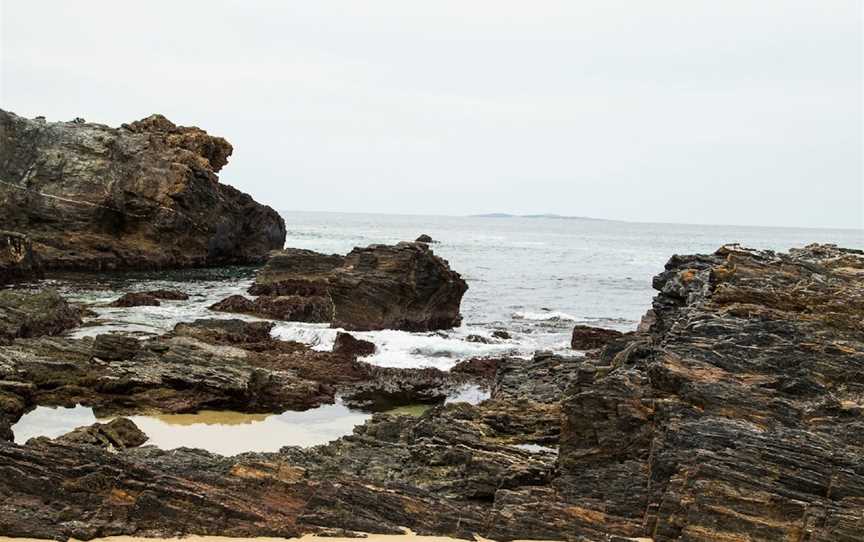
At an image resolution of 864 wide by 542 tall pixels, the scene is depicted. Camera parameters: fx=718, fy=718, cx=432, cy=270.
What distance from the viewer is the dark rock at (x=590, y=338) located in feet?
78.9

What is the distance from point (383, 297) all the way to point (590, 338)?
293 inches

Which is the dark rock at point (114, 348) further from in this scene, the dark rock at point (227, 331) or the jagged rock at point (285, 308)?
the jagged rock at point (285, 308)

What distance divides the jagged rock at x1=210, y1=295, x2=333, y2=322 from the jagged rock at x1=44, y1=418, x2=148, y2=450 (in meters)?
16.1

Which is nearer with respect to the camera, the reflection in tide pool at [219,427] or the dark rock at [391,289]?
the reflection in tide pool at [219,427]

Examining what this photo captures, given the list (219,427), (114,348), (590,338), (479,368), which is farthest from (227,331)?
(590,338)

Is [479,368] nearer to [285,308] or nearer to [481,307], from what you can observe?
[285,308]

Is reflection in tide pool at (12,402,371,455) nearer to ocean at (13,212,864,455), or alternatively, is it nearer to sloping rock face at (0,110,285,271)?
ocean at (13,212,864,455)

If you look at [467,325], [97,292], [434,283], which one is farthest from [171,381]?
[97,292]

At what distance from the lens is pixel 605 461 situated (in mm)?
9430

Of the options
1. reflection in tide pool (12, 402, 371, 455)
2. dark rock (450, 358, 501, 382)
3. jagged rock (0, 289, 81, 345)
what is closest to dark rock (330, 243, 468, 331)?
dark rock (450, 358, 501, 382)

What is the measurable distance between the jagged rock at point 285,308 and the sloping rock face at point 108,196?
20509mm

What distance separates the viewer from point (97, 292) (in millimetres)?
34625

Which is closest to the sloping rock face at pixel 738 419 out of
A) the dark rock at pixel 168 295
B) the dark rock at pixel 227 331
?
the dark rock at pixel 227 331

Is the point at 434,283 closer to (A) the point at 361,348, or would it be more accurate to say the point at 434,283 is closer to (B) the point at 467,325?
(B) the point at 467,325
